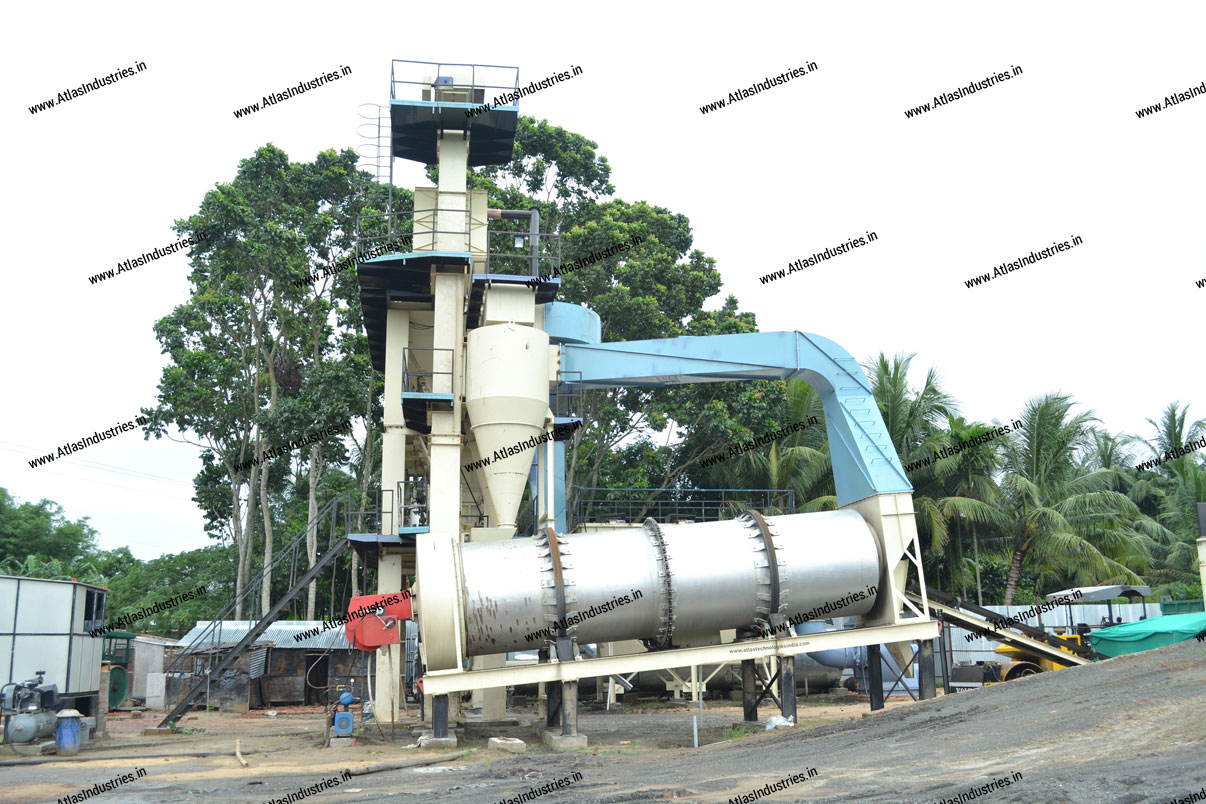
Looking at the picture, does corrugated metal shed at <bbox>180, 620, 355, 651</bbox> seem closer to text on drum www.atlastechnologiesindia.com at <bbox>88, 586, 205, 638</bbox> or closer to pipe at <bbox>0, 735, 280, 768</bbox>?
text on drum www.atlastechnologiesindia.com at <bbox>88, 586, 205, 638</bbox>

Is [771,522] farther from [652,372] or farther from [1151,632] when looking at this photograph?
[1151,632]

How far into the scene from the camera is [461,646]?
1642 cm

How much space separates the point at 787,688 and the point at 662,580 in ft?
9.99

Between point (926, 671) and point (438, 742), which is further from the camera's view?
point (926, 671)

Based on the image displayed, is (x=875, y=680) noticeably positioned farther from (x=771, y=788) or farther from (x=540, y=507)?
(x=771, y=788)

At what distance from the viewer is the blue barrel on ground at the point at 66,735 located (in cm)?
1831

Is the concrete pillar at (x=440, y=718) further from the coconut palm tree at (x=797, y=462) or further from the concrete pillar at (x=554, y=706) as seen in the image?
the coconut palm tree at (x=797, y=462)

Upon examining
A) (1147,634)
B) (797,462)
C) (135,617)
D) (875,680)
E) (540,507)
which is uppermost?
(797,462)

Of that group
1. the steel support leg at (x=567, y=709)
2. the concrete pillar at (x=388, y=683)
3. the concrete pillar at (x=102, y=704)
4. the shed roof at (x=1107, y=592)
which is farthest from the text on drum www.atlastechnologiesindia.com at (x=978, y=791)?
the concrete pillar at (x=102, y=704)

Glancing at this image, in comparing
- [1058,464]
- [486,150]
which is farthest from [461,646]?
[1058,464]

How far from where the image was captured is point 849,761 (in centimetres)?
1190

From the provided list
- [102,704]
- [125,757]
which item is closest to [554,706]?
[125,757]

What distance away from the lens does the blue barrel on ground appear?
721 inches

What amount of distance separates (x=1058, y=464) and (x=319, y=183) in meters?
30.2
